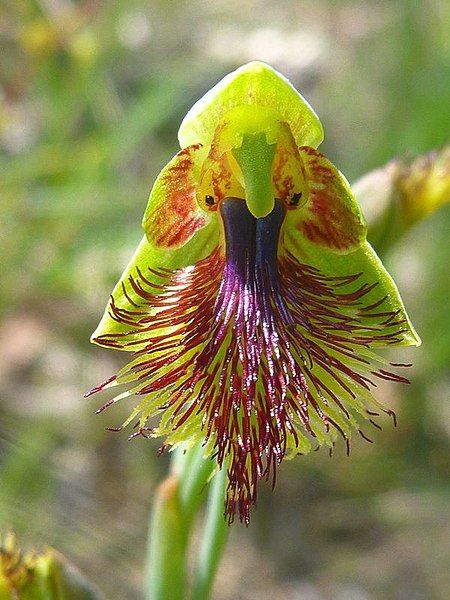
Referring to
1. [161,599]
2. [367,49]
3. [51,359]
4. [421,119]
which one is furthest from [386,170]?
[367,49]

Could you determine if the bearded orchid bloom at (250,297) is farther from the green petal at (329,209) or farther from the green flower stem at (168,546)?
the green flower stem at (168,546)

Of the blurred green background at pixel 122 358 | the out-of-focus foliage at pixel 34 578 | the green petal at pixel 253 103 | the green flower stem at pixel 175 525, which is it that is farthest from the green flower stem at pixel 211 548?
the blurred green background at pixel 122 358

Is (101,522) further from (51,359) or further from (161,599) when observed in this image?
(161,599)

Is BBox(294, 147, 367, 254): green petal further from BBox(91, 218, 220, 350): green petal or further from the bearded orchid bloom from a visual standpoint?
BBox(91, 218, 220, 350): green petal

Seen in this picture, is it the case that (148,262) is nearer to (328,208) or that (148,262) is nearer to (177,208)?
(177,208)

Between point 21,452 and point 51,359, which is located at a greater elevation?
point 51,359
